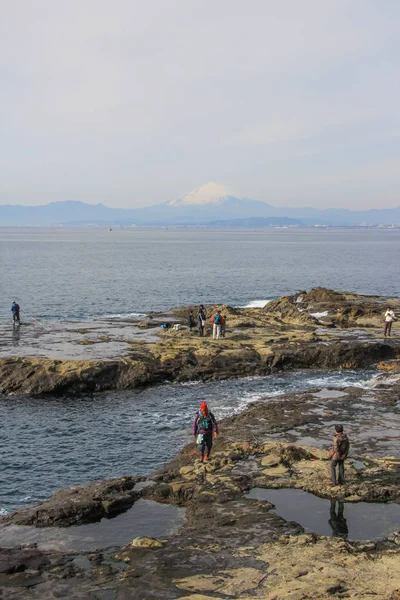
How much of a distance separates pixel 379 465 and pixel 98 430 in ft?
47.3

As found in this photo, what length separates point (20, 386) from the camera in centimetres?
3688

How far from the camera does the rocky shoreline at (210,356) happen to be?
123ft

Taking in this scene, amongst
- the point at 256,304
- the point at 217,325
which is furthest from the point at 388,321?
the point at 256,304

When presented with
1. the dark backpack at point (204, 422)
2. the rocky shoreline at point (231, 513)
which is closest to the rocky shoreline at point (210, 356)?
the rocky shoreline at point (231, 513)

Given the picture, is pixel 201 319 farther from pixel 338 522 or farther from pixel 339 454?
pixel 338 522

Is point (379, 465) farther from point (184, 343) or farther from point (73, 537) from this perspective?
point (184, 343)

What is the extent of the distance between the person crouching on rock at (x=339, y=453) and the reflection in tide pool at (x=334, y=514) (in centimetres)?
108

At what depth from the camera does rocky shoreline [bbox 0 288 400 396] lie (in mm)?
37562

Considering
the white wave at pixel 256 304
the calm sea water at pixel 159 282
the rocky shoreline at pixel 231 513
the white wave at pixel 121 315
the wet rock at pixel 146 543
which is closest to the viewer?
the rocky shoreline at pixel 231 513

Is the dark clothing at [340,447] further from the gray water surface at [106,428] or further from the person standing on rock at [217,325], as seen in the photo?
the person standing on rock at [217,325]

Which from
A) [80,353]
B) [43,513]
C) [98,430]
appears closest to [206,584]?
[43,513]

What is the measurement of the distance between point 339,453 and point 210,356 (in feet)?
73.2

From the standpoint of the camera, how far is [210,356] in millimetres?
41812

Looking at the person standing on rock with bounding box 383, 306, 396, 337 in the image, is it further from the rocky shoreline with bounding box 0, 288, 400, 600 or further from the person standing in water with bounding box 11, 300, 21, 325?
the person standing in water with bounding box 11, 300, 21, 325
